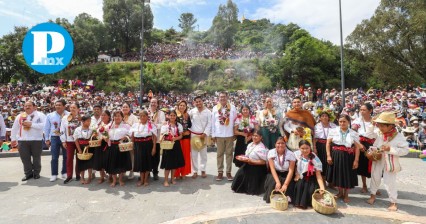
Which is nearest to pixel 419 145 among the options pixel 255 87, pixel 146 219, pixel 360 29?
pixel 146 219

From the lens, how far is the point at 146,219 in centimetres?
428

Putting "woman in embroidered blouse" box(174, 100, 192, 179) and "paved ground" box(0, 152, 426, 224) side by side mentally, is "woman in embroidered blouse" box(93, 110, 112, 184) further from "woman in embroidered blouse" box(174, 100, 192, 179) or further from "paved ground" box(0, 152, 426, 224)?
"woman in embroidered blouse" box(174, 100, 192, 179)

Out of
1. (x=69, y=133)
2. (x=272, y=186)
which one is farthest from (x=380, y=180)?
(x=69, y=133)

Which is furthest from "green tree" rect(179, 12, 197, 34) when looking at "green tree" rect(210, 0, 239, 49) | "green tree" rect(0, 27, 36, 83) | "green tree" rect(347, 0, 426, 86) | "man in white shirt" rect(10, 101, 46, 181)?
"man in white shirt" rect(10, 101, 46, 181)

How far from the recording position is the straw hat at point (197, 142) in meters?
6.22

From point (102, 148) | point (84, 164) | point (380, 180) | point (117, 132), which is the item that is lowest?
point (380, 180)

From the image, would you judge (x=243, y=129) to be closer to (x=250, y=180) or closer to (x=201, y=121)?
(x=201, y=121)

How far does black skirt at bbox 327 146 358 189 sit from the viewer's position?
15.6 feet

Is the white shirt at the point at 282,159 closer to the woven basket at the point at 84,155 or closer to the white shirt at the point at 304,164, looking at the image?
the white shirt at the point at 304,164

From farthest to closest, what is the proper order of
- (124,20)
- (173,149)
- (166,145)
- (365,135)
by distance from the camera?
(124,20) < (173,149) < (166,145) < (365,135)

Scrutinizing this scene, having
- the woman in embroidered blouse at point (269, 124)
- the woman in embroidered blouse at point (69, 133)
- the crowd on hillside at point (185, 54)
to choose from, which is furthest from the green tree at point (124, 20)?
the woman in embroidered blouse at point (269, 124)

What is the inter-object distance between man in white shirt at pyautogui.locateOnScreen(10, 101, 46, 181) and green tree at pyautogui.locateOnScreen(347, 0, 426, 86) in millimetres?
23922

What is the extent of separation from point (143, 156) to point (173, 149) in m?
0.61

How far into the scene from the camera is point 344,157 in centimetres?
481
